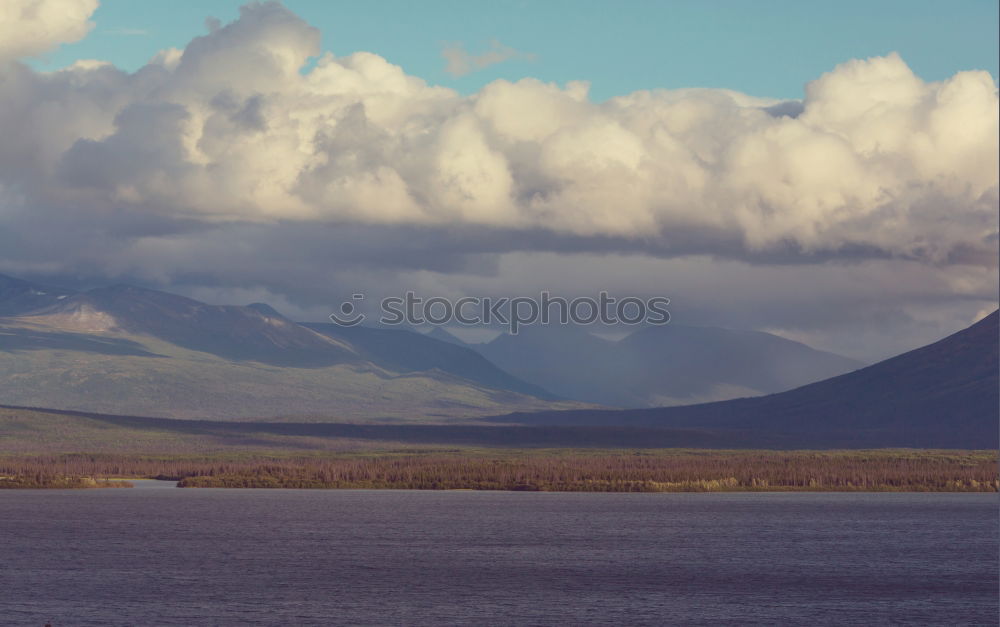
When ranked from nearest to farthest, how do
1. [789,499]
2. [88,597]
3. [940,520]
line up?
[88,597], [940,520], [789,499]

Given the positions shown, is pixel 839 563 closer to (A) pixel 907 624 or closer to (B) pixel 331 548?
(A) pixel 907 624

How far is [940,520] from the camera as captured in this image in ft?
428

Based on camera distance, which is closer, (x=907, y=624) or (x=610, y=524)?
(x=907, y=624)

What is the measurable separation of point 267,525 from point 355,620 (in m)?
58.2

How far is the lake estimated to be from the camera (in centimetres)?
6844

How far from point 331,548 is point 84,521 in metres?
34.5

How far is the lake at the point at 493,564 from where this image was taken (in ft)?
225

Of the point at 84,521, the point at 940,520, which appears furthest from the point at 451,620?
the point at 940,520

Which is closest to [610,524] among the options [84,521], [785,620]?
[84,521]

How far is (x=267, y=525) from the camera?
401 feet

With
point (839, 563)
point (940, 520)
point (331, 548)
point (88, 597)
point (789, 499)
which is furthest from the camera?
point (789, 499)

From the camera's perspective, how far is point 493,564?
3563 inches

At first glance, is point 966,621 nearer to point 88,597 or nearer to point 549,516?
point 88,597

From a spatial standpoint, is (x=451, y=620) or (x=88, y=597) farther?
(x=88, y=597)
